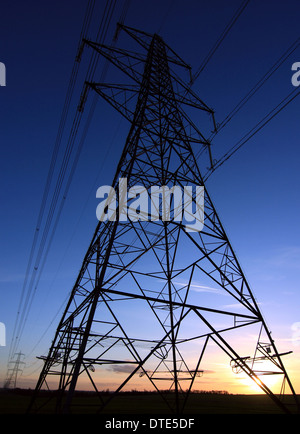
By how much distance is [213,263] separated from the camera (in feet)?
32.2

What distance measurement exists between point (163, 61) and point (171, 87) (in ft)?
7.98

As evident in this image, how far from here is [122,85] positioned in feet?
38.8

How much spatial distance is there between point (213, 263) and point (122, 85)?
8.79 metres

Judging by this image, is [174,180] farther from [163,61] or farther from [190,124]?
[163,61]

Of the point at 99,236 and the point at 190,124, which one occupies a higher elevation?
the point at 190,124

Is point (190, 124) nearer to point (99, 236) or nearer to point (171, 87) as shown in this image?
point (171, 87)

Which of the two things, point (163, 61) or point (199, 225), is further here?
point (163, 61)
